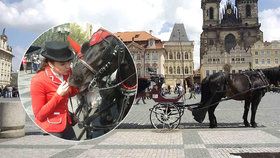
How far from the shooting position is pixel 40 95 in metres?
3.21

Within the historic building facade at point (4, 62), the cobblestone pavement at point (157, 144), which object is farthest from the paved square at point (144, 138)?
the historic building facade at point (4, 62)

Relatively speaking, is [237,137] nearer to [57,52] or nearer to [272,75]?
[272,75]

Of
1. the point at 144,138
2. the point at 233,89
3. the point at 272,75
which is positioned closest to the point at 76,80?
the point at 144,138

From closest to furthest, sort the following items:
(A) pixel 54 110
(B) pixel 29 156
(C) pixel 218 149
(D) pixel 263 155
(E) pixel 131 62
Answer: (A) pixel 54 110 → (E) pixel 131 62 → (D) pixel 263 155 → (B) pixel 29 156 → (C) pixel 218 149

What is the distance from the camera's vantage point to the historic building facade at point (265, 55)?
3755 inches

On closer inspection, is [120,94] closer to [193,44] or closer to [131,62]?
[131,62]

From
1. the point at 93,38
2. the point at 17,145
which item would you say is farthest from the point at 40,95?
the point at 17,145

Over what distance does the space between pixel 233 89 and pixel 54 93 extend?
33.5 feet

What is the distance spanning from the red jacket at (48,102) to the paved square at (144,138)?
6.02 meters

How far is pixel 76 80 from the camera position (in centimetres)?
318

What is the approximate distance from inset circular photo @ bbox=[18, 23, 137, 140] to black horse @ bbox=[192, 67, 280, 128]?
9.27m

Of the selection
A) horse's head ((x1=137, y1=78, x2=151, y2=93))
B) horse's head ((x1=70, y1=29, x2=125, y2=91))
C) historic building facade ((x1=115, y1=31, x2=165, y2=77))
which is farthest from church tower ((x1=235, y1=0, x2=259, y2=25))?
horse's head ((x1=70, y1=29, x2=125, y2=91))

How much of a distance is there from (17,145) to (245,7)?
106 metres

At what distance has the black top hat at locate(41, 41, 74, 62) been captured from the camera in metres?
3.20
